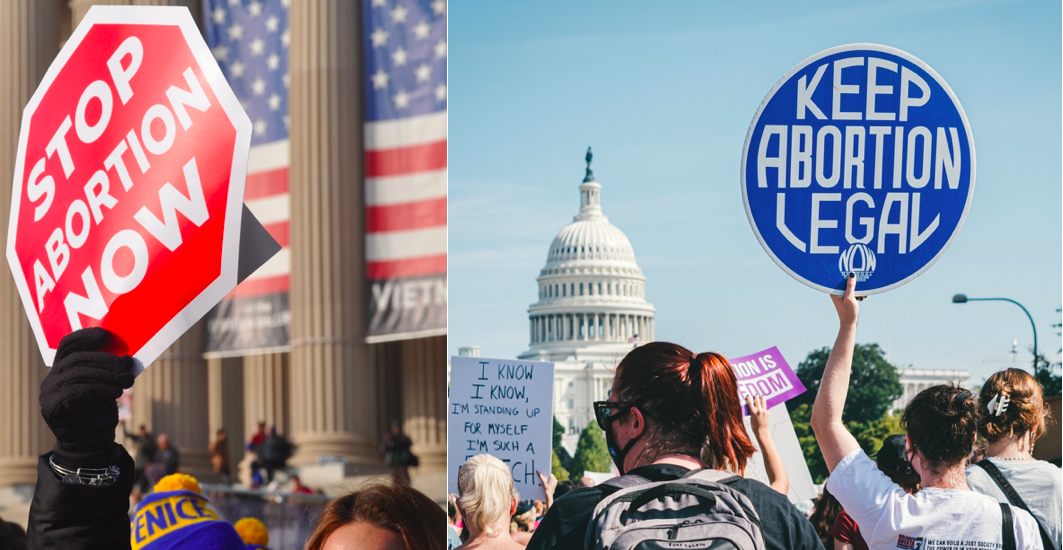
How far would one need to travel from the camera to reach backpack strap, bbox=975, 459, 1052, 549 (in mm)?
4004

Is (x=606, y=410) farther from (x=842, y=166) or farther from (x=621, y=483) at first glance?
(x=842, y=166)

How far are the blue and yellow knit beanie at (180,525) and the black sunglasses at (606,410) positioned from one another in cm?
133

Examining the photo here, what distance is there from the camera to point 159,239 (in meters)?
3.30

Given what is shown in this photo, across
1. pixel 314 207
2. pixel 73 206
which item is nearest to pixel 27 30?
pixel 314 207

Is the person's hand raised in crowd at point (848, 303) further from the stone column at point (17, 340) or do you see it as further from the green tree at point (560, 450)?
the stone column at point (17, 340)

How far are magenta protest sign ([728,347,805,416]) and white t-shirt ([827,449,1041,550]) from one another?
0.36 metres

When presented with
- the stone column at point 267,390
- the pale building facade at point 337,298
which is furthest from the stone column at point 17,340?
the stone column at point 267,390

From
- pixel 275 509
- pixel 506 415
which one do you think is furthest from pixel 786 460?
pixel 275 509

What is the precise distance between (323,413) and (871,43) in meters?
12.3

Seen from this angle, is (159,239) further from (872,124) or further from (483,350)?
(872,124)

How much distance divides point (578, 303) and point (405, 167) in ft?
32.4

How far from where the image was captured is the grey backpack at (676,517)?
374 centimetres

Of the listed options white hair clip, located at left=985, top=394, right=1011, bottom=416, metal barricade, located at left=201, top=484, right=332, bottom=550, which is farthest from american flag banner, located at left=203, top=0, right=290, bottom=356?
white hair clip, located at left=985, top=394, right=1011, bottom=416

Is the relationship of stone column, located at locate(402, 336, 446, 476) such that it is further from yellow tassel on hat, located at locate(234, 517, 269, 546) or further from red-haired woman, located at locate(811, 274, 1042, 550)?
red-haired woman, located at locate(811, 274, 1042, 550)
